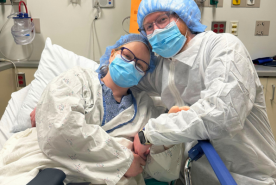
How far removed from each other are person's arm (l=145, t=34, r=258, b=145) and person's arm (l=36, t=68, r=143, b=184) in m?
0.22

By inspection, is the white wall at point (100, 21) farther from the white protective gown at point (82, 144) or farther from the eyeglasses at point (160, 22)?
the white protective gown at point (82, 144)

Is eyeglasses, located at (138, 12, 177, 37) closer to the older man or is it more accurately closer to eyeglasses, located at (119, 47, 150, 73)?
the older man

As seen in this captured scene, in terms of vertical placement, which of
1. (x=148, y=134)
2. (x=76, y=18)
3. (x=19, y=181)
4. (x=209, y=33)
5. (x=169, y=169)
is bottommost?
(x=169, y=169)

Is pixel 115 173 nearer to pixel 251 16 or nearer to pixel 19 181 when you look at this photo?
pixel 19 181

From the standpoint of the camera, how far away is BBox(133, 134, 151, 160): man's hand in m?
1.20

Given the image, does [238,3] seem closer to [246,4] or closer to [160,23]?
[246,4]

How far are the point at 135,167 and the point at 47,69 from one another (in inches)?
45.6

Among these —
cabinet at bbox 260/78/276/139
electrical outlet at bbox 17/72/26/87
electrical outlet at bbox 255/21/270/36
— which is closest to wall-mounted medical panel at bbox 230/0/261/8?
electrical outlet at bbox 255/21/270/36

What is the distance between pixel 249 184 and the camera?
1.09m

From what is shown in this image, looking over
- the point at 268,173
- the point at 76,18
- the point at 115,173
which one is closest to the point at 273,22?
the point at 268,173

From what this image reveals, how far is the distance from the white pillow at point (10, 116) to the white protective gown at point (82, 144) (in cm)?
64

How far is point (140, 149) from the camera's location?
122 centimetres

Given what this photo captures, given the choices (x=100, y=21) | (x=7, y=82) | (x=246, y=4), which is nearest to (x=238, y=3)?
(x=246, y=4)

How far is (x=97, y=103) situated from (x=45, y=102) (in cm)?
29
